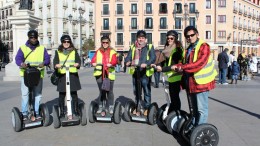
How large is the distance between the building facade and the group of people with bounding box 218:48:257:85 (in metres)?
39.3

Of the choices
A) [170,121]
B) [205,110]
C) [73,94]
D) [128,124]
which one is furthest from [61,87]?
[205,110]

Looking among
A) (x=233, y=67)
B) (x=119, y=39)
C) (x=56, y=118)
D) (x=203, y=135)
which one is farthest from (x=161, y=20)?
(x=203, y=135)

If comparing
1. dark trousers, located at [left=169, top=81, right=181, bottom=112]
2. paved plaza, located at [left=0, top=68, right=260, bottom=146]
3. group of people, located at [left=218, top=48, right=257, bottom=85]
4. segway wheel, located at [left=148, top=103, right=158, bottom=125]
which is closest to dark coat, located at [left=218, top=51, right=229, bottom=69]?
group of people, located at [left=218, top=48, right=257, bottom=85]

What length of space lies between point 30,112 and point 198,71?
334 cm

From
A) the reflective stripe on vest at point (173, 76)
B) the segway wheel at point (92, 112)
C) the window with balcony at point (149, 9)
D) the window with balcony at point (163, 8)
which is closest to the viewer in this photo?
the reflective stripe on vest at point (173, 76)

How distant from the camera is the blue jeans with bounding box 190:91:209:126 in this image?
4.44 metres

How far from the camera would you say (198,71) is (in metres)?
4.37

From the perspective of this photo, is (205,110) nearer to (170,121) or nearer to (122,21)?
(170,121)

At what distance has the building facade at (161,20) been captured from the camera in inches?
2218

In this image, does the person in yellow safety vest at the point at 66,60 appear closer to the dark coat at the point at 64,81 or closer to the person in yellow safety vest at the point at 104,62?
the dark coat at the point at 64,81

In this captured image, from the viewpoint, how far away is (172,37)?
551 centimetres

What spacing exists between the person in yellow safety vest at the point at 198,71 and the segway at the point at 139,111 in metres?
1.43

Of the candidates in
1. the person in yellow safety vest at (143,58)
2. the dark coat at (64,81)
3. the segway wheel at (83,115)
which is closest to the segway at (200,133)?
the person in yellow safety vest at (143,58)

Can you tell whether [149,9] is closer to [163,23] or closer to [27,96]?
[163,23]
